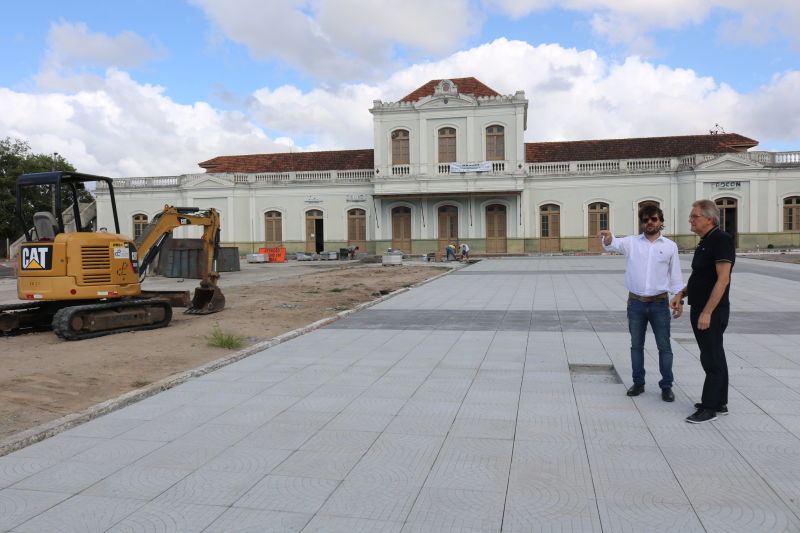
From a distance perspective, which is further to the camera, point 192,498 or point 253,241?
point 253,241

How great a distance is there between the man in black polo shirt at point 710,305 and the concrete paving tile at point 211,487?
3.49 metres

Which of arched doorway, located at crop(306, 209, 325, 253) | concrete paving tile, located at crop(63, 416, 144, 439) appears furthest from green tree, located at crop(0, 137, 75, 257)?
concrete paving tile, located at crop(63, 416, 144, 439)

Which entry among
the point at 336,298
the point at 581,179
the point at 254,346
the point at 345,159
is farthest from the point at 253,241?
the point at 254,346

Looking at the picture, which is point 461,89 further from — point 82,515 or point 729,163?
point 82,515

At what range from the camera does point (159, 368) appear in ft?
24.5

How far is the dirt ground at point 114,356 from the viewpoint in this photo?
19.6ft

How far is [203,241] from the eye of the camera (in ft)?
41.0

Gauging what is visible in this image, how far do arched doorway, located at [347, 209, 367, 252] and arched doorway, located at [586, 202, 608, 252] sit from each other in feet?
48.2

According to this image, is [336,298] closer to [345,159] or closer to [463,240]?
[463,240]

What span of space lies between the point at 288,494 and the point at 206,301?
32.5ft

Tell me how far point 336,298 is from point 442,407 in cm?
1049

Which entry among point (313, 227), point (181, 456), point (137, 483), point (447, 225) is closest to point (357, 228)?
point (313, 227)

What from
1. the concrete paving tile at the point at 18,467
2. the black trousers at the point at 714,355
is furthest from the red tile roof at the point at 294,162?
the concrete paving tile at the point at 18,467

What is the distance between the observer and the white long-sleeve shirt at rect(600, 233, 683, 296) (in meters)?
5.43
